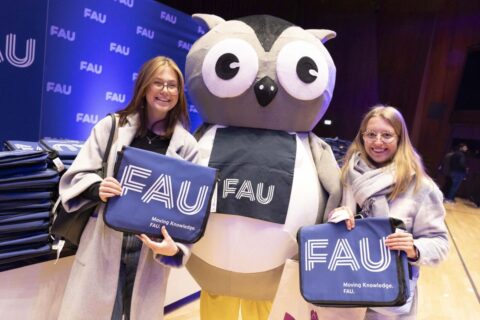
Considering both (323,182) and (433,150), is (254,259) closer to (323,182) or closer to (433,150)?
(323,182)

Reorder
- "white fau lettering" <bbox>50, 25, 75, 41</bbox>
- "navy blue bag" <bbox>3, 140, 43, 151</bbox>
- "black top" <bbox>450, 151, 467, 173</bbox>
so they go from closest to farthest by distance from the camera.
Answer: "navy blue bag" <bbox>3, 140, 43, 151</bbox>
"white fau lettering" <bbox>50, 25, 75, 41</bbox>
"black top" <bbox>450, 151, 467, 173</bbox>

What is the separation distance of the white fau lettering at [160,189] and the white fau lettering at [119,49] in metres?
2.45

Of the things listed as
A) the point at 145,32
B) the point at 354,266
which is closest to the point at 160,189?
the point at 354,266

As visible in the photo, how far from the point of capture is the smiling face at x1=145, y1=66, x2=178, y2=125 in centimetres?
142

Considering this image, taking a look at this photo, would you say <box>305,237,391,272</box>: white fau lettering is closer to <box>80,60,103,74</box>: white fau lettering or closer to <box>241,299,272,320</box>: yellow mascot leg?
<box>241,299,272,320</box>: yellow mascot leg

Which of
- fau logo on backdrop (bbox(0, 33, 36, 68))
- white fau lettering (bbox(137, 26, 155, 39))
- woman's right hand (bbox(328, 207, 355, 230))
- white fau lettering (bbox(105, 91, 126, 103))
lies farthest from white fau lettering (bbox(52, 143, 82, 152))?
white fau lettering (bbox(137, 26, 155, 39))

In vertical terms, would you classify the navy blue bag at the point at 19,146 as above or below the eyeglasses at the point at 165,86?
below

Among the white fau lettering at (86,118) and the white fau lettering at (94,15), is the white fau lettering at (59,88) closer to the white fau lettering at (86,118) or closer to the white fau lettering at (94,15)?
the white fau lettering at (86,118)

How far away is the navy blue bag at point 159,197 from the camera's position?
125 cm

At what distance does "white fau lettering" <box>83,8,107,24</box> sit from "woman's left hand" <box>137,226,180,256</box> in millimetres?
2459

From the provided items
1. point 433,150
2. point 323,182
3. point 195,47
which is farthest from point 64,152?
point 433,150

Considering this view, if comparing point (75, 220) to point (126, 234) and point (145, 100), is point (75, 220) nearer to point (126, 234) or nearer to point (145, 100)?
point (126, 234)

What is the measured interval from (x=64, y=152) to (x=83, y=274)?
60 centimetres

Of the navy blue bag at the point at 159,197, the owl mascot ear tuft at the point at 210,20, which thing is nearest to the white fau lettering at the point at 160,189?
the navy blue bag at the point at 159,197
